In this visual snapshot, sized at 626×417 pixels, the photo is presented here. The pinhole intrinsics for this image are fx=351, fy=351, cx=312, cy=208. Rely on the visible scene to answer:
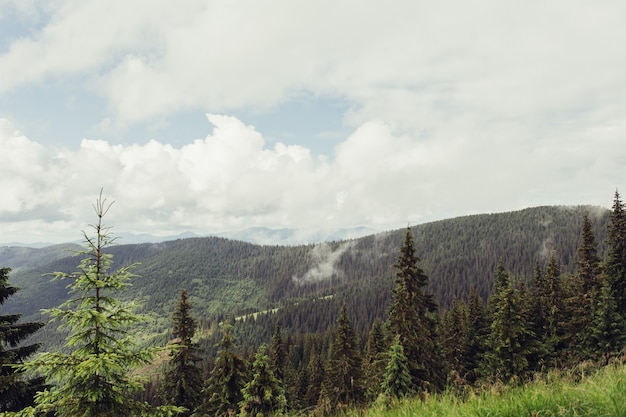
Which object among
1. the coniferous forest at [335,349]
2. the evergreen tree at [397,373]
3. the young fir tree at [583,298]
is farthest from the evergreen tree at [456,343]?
the evergreen tree at [397,373]

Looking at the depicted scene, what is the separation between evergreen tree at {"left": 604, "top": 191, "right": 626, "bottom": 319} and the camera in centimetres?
3072

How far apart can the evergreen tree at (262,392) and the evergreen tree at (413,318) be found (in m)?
9.22

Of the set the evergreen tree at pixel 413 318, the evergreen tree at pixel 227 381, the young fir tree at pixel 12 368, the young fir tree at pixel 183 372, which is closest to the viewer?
the young fir tree at pixel 12 368

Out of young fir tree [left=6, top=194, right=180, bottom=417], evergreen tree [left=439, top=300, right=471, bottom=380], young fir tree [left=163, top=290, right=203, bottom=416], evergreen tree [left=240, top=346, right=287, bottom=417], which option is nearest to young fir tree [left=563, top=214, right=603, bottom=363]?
evergreen tree [left=439, top=300, right=471, bottom=380]

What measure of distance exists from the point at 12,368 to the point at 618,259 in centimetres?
4175

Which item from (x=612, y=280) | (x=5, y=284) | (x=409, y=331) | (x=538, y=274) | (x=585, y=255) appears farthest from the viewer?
(x=538, y=274)

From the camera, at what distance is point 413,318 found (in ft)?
79.9

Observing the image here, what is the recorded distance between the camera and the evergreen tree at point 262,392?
771 inches

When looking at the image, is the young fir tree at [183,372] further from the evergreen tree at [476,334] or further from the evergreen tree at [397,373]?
the evergreen tree at [476,334]

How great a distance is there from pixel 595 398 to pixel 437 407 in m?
2.12

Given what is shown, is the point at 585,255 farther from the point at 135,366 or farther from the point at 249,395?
the point at 135,366

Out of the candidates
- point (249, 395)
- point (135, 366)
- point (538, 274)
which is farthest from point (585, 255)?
point (135, 366)

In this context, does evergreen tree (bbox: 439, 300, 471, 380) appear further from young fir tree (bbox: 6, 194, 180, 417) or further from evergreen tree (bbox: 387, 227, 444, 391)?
young fir tree (bbox: 6, 194, 180, 417)

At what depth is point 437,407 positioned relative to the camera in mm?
5637
